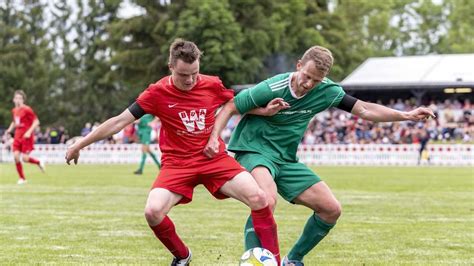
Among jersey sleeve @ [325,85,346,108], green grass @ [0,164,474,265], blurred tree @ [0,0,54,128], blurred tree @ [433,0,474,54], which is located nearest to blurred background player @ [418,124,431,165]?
green grass @ [0,164,474,265]

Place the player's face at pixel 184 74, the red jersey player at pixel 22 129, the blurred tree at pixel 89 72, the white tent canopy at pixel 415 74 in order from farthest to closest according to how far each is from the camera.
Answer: the blurred tree at pixel 89 72
the white tent canopy at pixel 415 74
the red jersey player at pixel 22 129
the player's face at pixel 184 74

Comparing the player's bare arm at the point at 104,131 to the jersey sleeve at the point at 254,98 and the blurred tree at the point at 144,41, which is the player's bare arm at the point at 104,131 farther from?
the blurred tree at the point at 144,41

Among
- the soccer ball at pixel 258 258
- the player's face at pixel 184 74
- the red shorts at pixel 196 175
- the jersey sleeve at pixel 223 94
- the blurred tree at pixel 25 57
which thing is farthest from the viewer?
the blurred tree at pixel 25 57

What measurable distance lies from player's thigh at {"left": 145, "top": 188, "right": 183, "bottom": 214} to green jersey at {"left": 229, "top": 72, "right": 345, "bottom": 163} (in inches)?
30.0

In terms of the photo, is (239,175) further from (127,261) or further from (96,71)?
(96,71)

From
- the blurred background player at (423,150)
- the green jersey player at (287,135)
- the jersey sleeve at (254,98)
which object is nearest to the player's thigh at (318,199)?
the green jersey player at (287,135)

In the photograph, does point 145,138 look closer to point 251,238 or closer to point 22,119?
point 22,119

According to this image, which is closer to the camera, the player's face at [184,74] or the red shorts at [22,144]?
the player's face at [184,74]

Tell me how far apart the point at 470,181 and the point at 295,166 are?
15.2m

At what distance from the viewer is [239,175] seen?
7.11 meters

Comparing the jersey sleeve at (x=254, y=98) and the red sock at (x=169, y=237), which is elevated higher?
the jersey sleeve at (x=254, y=98)

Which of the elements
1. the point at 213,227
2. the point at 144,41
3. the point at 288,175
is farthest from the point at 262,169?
the point at 144,41

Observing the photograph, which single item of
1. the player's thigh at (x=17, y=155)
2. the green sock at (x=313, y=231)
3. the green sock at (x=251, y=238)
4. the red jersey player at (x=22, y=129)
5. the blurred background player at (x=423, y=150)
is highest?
the green sock at (x=251, y=238)

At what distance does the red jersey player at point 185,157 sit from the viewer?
700cm
